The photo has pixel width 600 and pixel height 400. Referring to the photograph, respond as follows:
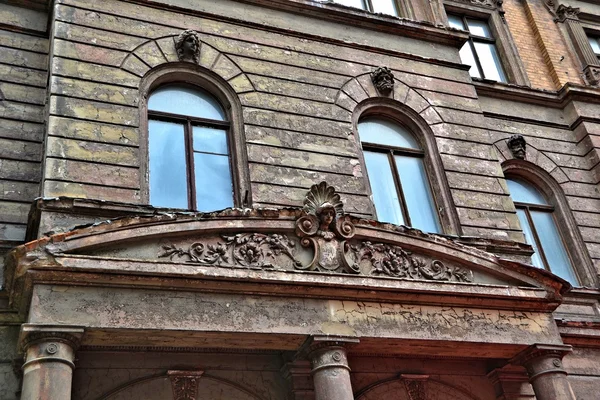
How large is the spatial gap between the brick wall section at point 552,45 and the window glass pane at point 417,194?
573 cm

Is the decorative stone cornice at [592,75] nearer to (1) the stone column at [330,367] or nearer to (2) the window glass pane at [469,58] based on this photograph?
(2) the window glass pane at [469,58]

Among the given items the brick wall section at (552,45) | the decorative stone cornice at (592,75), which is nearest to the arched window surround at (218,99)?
the brick wall section at (552,45)

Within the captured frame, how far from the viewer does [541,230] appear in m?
13.0

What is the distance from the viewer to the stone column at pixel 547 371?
8477 mm

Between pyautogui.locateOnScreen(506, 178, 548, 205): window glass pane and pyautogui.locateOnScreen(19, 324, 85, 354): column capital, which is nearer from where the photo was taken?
pyautogui.locateOnScreen(19, 324, 85, 354): column capital

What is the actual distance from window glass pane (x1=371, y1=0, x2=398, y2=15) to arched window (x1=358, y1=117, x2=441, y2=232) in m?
2.93

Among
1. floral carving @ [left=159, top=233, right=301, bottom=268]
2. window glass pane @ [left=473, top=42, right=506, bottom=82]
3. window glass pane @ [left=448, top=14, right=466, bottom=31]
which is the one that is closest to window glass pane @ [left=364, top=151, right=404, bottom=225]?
floral carving @ [left=159, top=233, right=301, bottom=268]

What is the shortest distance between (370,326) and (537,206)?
658 cm

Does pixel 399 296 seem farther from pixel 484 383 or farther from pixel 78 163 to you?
pixel 78 163

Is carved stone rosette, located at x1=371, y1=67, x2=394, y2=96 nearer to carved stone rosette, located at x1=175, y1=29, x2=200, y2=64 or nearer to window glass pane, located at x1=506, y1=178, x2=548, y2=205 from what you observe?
carved stone rosette, located at x1=175, y1=29, x2=200, y2=64

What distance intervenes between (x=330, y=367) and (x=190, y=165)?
12.0ft

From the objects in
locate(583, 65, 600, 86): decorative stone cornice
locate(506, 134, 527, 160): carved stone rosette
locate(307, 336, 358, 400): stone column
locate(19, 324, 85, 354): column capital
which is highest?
locate(583, 65, 600, 86): decorative stone cornice

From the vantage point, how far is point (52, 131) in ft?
27.9

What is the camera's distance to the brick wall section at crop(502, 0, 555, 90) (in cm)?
1515
